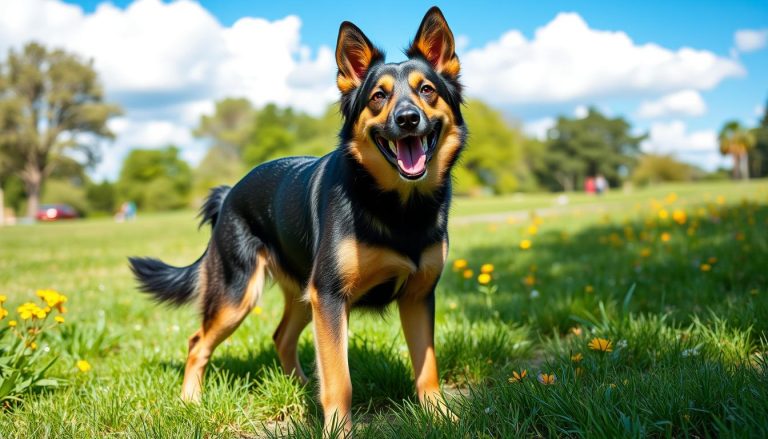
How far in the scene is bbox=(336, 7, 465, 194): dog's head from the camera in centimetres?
300

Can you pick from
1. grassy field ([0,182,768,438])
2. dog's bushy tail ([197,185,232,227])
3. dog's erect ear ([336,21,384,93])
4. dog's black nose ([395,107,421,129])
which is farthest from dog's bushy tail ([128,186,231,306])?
dog's black nose ([395,107,421,129])

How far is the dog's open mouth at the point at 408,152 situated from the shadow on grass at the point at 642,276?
217 cm

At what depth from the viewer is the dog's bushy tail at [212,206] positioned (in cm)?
436

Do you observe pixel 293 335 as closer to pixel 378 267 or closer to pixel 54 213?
pixel 378 267

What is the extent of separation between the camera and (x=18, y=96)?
49.7 metres

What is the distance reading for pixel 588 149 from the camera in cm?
8331

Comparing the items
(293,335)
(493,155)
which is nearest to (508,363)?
(293,335)

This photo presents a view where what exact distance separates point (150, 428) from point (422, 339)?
60.9 inches

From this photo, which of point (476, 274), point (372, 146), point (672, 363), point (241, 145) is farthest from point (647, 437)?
point (241, 145)

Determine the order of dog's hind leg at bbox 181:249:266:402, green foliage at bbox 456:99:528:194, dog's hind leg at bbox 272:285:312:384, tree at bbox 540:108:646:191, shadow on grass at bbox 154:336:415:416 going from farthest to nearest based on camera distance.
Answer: tree at bbox 540:108:646:191, green foliage at bbox 456:99:528:194, dog's hind leg at bbox 272:285:312:384, dog's hind leg at bbox 181:249:266:402, shadow on grass at bbox 154:336:415:416

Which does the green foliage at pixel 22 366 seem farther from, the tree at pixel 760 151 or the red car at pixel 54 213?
the tree at pixel 760 151

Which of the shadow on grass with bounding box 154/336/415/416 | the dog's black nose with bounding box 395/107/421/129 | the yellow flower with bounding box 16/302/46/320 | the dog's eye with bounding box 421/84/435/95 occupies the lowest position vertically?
→ the shadow on grass with bounding box 154/336/415/416

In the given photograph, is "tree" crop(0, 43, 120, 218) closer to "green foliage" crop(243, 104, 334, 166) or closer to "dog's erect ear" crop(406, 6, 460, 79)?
"green foliage" crop(243, 104, 334, 166)

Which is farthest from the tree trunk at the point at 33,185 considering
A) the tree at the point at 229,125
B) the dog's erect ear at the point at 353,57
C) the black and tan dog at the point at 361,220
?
the dog's erect ear at the point at 353,57
